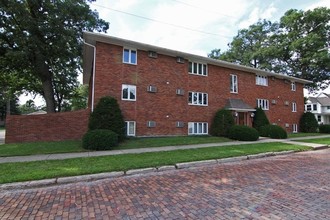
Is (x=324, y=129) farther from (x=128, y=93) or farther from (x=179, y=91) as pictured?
(x=128, y=93)

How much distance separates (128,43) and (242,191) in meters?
12.8

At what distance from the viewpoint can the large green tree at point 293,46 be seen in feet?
97.2

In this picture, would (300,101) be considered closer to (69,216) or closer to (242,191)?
(242,191)

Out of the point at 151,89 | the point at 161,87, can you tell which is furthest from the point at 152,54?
the point at 151,89

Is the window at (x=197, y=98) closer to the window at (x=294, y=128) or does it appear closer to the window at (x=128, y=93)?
the window at (x=128, y=93)

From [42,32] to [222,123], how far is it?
17044 mm

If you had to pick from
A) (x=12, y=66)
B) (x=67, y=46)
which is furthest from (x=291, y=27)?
(x=12, y=66)

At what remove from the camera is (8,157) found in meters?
9.16

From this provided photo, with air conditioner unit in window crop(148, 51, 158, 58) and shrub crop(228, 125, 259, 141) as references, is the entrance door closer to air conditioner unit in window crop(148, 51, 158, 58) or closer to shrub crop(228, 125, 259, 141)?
shrub crop(228, 125, 259, 141)

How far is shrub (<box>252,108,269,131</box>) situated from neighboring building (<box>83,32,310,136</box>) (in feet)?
1.74

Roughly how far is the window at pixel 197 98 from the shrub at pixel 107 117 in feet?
22.6

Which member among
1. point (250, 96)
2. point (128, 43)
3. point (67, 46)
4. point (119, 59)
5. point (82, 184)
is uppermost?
point (67, 46)

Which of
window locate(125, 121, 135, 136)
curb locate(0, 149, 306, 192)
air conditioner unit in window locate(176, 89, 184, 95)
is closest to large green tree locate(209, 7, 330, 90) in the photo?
air conditioner unit in window locate(176, 89, 184, 95)

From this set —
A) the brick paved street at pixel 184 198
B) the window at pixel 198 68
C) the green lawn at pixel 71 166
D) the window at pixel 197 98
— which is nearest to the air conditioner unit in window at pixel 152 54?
the window at pixel 198 68
